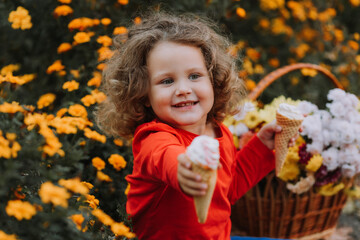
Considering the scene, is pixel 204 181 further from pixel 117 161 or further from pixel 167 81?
pixel 117 161

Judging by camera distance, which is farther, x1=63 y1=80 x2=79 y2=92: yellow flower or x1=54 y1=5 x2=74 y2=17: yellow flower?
x1=54 y1=5 x2=74 y2=17: yellow flower

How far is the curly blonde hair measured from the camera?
1551mm

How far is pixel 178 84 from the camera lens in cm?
144

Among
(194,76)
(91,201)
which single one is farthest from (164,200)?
(194,76)

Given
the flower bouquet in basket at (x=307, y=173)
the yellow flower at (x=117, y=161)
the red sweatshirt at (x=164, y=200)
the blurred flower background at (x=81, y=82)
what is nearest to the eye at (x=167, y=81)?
the red sweatshirt at (x=164, y=200)

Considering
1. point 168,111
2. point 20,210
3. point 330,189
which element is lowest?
point 330,189

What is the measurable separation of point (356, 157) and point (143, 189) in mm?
1236

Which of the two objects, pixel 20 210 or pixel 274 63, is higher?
pixel 20 210

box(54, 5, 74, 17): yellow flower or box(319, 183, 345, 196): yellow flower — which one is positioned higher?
box(54, 5, 74, 17): yellow flower

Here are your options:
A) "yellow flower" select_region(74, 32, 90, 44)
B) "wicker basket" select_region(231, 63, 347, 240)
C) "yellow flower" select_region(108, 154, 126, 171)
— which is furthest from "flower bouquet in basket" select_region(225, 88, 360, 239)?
"yellow flower" select_region(74, 32, 90, 44)

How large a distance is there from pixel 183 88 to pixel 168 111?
0.10m

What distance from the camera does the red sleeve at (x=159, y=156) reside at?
109cm

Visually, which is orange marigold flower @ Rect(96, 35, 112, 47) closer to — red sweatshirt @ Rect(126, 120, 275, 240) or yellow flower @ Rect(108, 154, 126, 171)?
yellow flower @ Rect(108, 154, 126, 171)

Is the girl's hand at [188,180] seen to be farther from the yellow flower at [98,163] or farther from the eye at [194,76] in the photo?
the yellow flower at [98,163]
